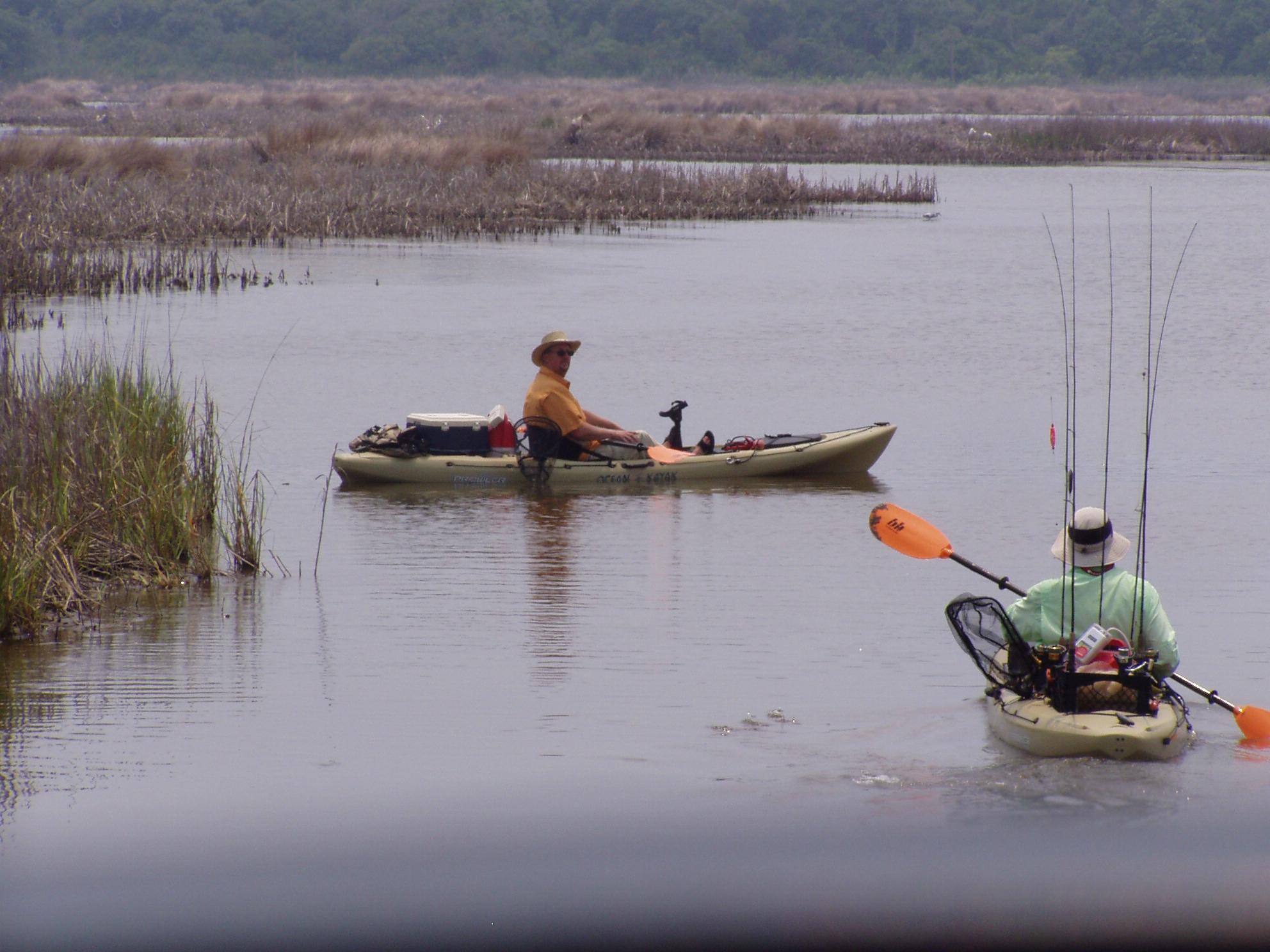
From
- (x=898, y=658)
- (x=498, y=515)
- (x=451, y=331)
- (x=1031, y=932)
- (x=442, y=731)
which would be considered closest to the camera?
(x=1031, y=932)

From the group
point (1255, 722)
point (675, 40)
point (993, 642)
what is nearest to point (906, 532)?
point (993, 642)

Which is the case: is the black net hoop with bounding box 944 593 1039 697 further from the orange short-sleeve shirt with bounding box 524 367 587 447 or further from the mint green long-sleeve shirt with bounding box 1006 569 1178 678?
the orange short-sleeve shirt with bounding box 524 367 587 447

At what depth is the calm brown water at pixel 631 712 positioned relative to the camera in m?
5.33

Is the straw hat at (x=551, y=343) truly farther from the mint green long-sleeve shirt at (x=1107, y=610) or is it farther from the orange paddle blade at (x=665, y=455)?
the mint green long-sleeve shirt at (x=1107, y=610)

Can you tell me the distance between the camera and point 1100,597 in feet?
20.5

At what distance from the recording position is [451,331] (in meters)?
19.1

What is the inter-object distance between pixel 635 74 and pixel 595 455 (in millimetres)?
80557

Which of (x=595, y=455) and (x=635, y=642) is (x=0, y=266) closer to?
(x=595, y=455)

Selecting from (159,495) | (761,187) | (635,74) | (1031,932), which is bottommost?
(1031,932)

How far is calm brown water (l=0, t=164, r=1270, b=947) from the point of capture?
5.33m

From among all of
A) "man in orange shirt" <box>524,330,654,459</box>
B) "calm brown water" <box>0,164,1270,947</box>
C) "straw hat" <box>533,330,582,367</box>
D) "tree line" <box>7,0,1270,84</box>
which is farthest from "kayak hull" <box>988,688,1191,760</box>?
"tree line" <box>7,0,1270,84</box>

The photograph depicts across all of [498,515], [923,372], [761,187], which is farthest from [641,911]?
[761,187]

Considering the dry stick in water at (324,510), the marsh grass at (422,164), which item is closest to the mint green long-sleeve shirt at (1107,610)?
the dry stick in water at (324,510)

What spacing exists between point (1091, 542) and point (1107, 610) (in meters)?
0.26
